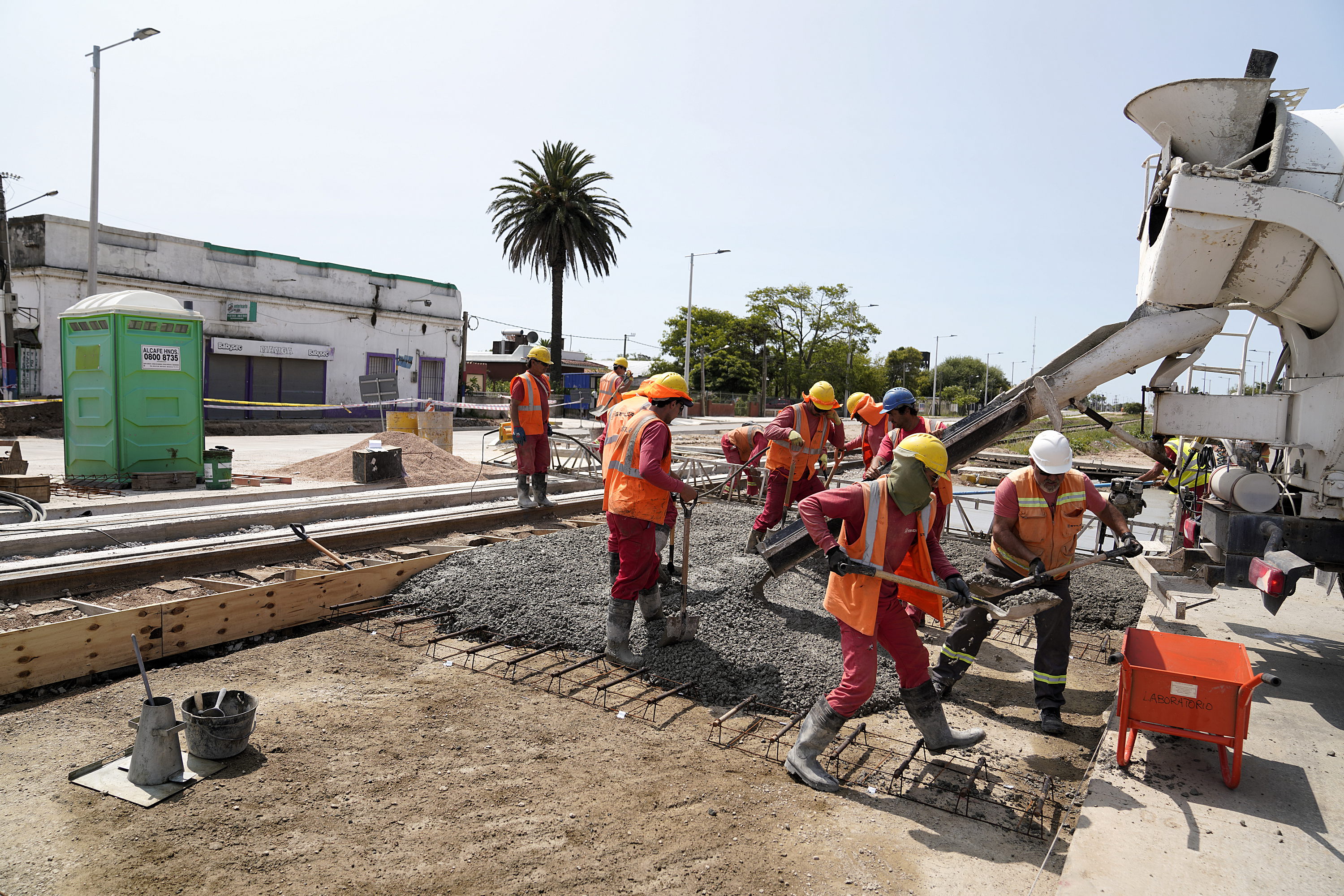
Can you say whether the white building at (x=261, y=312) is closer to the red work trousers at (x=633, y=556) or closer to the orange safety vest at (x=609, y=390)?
the orange safety vest at (x=609, y=390)

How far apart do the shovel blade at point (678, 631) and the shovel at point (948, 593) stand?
1863 mm

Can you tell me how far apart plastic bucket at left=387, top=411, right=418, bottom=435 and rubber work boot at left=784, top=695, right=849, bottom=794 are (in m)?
13.1

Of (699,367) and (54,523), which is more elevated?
(699,367)

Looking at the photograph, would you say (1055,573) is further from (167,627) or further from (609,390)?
(609,390)

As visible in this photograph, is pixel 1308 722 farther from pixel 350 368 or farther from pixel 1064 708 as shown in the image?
pixel 350 368

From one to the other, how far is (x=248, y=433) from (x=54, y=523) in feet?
55.0

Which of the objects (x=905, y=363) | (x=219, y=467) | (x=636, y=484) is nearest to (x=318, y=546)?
(x=636, y=484)

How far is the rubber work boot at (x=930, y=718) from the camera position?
3967 millimetres

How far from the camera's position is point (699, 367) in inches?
2013

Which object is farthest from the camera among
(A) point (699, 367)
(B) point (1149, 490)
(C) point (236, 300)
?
(A) point (699, 367)

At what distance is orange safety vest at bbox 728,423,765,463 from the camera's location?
9.69 metres

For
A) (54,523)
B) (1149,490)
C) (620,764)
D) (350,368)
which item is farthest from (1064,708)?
(350,368)

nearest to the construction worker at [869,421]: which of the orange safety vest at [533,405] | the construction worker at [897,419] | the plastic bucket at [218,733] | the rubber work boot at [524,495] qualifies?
the construction worker at [897,419]

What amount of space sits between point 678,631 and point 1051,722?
7.62 feet
